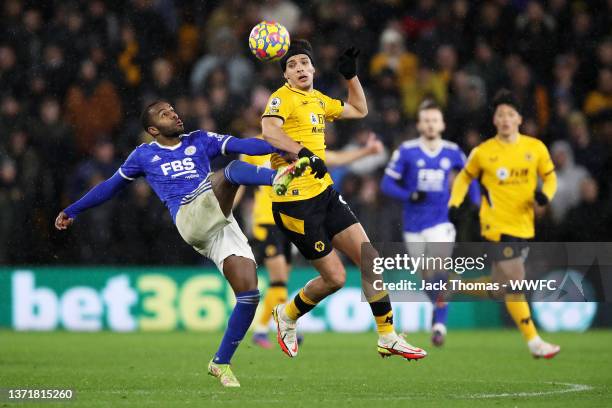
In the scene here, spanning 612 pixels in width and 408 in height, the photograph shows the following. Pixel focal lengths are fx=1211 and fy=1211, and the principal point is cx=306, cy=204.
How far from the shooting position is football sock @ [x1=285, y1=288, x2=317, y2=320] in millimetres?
9758

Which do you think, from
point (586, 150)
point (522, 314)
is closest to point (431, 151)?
point (522, 314)

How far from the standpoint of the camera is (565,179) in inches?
634

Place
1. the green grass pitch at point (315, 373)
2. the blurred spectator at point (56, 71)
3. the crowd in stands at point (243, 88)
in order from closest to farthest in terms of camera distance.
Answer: the green grass pitch at point (315, 373)
the crowd in stands at point (243, 88)
the blurred spectator at point (56, 71)

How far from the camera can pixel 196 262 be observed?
1627 centimetres

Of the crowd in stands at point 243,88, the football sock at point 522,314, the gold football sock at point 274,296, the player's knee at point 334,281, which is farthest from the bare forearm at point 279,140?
the crowd in stands at point 243,88

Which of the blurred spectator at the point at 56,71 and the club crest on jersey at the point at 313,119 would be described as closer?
the club crest on jersey at the point at 313,119

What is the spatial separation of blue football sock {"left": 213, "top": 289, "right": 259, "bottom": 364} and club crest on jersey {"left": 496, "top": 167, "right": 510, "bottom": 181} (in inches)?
153

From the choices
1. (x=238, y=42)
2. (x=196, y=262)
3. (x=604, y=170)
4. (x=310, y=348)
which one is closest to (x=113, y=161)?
(x=196, y=262)

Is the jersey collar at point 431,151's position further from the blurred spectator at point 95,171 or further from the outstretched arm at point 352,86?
the blurred spectator at point 95,171

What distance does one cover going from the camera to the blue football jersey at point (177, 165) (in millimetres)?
9078

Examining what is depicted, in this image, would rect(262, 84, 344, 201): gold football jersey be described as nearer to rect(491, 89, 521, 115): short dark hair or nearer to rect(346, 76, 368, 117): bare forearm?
rect(346, 76, 368, 117): bare forearm

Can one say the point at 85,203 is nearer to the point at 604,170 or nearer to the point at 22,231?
the point at 22,231

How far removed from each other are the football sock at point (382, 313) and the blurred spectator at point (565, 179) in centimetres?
707

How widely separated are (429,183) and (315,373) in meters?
4.13
